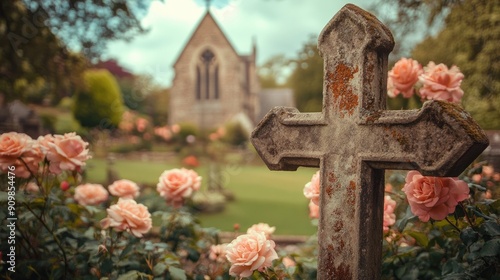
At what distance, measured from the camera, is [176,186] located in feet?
7.02

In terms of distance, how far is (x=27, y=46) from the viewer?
7059 mm

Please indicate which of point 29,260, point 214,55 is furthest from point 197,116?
point 29,260

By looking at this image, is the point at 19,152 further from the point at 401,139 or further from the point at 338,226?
the point at 401,139

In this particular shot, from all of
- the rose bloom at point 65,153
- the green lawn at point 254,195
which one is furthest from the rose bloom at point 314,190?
the green lawn at point 254,195

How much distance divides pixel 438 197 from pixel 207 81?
2171 cm

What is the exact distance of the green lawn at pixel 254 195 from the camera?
642 centimetres

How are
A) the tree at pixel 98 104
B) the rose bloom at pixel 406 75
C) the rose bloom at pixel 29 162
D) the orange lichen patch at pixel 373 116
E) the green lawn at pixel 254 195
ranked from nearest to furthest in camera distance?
1. the orange lichen patch at pixel 373 116
2. the rose bloom at pixel 29 162
3. the rose bloom at pixel 406 75
4. the green lawn at pixel 254 195
5. the tree at pixel 98 104

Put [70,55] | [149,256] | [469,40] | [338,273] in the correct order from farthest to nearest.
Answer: [70,55]
[469,40]
[149,256]
[338,273]

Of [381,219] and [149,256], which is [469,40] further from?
[149,256]

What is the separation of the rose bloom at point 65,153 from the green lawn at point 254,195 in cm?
210

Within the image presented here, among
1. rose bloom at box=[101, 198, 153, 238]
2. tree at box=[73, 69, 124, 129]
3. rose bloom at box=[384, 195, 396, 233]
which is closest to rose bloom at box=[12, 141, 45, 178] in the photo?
rose bloom at box=[101, 198, 153, 238]

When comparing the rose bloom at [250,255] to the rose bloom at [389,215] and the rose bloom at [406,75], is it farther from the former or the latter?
the rose bloom at [406,75]

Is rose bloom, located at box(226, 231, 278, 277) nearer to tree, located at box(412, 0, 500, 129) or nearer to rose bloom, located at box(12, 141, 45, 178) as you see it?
rose bloom, located at box(12, 141, 45, 178)

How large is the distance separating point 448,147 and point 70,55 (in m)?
7.88
